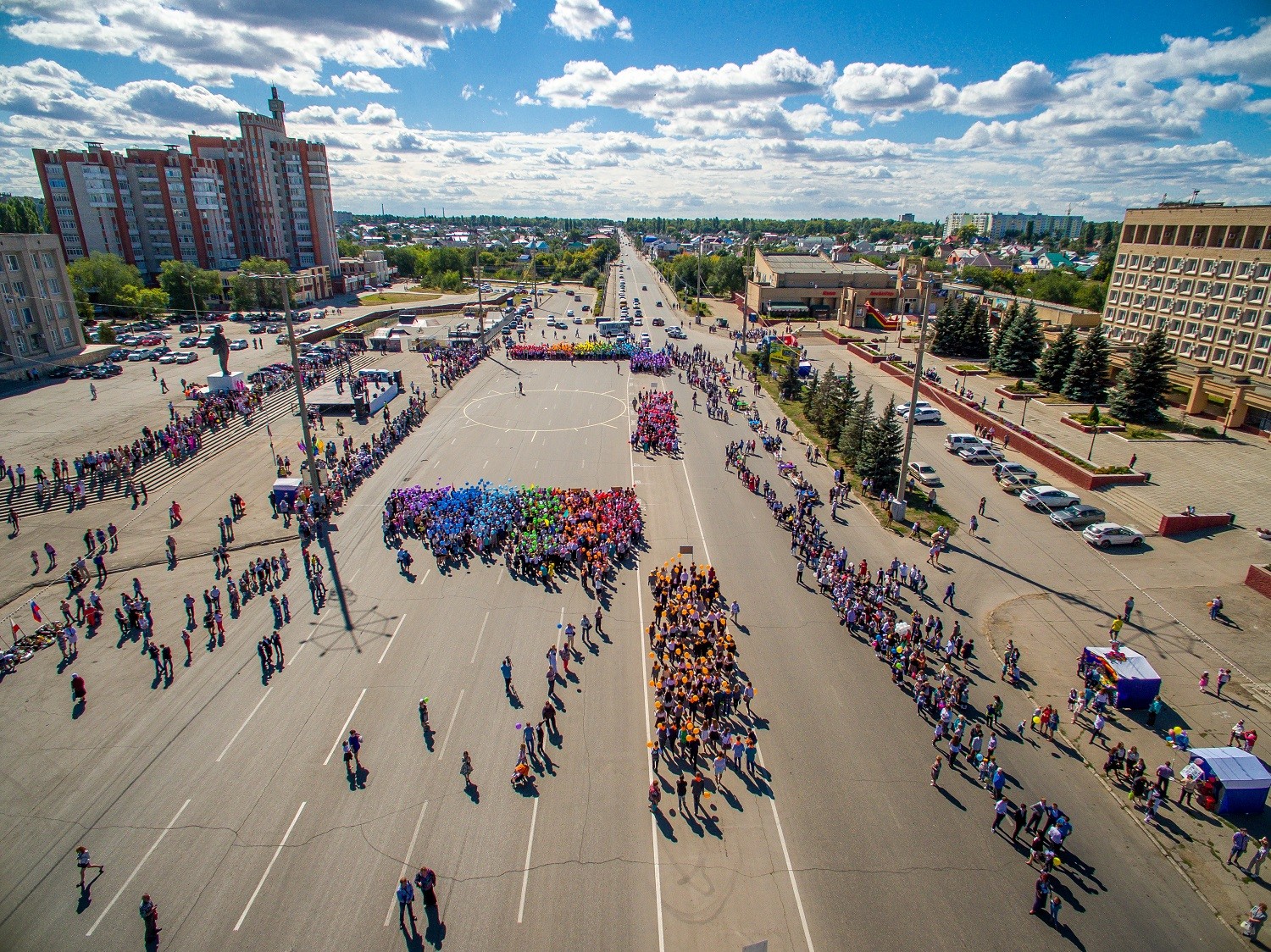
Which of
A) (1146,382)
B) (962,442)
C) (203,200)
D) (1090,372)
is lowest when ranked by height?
(962,442)

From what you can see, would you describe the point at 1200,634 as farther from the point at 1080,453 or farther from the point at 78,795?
the point at 78,795

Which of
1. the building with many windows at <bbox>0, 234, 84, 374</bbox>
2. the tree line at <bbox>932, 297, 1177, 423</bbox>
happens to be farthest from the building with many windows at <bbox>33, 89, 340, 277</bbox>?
the tree line at <bbox>932, 297, 1177, 423</bbox>

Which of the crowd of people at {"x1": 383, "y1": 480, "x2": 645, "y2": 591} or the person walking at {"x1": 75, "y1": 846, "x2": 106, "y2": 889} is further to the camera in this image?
the crowd of people at {"x1": 383, "y1": 480, "x2": 645, "y2": 591}

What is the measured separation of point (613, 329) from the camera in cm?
7419

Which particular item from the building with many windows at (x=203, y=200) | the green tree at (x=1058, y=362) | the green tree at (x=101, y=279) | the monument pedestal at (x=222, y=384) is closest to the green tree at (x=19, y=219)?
the building with many windows at (x=203, y=200)

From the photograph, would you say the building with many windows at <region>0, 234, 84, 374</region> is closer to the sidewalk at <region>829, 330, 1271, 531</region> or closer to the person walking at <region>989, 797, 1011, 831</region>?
the person walking at <region>989, 797, 1011, 831</region>

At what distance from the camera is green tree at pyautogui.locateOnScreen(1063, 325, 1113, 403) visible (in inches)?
1676

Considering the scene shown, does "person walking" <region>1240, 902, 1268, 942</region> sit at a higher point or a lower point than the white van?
lower

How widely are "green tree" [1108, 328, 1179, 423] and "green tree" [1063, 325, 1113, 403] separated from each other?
3488 millimetres

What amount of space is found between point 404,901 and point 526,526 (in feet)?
51.6

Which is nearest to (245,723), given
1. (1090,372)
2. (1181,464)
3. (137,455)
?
(137,455)

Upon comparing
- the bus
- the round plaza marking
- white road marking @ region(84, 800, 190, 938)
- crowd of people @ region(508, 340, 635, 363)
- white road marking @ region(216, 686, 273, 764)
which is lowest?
white road marking @ region(84, 800, 190, 938)

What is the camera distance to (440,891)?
12531 millimetres

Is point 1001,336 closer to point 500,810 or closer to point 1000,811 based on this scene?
point 1000,811
